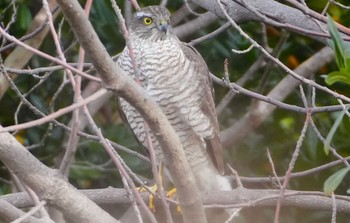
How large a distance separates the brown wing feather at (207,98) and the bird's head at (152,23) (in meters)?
0.14

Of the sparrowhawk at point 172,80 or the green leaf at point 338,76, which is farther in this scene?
the sparrowhawk at point 172,80

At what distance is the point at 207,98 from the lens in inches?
172

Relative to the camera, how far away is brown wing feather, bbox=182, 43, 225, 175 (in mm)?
4316

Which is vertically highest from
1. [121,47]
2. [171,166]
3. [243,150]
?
[171,166]

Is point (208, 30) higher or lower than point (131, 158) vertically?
higher

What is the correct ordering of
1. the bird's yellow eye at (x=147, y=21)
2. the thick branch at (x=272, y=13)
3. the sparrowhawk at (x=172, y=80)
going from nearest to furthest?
the thick branch at (x=272, y=13)
the sparrowhawk at (x=172, y=80)
the bird's yellow eye at (x=147, y=21)

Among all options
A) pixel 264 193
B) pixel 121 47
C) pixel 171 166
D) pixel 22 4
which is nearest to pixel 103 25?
pixel 121 47

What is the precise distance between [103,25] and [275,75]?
44.7 inches

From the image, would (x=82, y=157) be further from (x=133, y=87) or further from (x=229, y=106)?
(x=133, y=87)

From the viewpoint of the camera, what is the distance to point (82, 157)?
5.42 m

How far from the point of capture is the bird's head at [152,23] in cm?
427

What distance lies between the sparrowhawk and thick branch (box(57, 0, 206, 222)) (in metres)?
1.68

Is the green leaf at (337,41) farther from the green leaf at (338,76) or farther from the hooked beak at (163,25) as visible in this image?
the hooked beak at (163,25)

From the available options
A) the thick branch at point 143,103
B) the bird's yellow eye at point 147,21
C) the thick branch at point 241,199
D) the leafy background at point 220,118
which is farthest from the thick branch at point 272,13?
the leafy background at point 220,118
